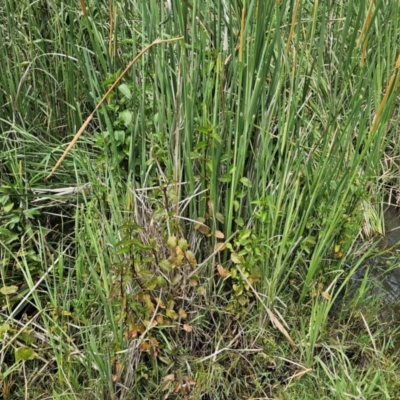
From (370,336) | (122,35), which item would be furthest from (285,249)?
(122,35)

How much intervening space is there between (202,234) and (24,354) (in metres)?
0.64

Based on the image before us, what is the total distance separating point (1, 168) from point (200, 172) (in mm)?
716

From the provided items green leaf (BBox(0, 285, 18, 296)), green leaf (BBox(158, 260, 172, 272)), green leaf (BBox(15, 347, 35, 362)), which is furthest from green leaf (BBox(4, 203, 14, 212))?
green leaf (BBox(158, 260, 172, 272))

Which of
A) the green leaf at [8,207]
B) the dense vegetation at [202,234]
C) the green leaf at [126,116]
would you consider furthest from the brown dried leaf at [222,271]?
the green leaf at [8,207]

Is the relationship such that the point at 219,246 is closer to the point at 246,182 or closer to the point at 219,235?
the point at 219,235

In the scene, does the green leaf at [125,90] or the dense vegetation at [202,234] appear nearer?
the dense vegetation at [202,234]

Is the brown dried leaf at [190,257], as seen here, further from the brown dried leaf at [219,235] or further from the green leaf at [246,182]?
the green leaf at [246,182]

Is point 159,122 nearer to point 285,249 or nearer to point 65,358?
point 285,249

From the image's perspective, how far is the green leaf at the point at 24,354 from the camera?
154 cm

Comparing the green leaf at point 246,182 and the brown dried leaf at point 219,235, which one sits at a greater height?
the green leaf at point 246,182

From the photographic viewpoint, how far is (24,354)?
155 centimetres

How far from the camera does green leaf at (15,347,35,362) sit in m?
1.54

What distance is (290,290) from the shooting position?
5.75 feet

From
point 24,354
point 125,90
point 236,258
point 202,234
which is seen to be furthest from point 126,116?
point 24,354
